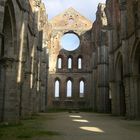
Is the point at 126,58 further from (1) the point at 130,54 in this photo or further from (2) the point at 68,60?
(2) the point at 68,60

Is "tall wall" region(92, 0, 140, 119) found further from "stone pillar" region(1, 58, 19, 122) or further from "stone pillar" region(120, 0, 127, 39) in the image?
"stone pillar" region(1, 58, 19, 122)

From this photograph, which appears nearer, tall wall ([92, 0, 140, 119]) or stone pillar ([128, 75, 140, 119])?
stone pillar ([128, 75, 140, 119])

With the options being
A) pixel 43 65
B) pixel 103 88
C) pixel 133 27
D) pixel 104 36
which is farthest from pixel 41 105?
pixel 133 27

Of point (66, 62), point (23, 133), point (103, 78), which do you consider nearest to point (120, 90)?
point (103, 78)

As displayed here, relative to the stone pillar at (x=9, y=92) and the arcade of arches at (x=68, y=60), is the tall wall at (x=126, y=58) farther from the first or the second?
the stone pillar at (x=9, y=92)

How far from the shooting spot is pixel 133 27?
71.5 feet

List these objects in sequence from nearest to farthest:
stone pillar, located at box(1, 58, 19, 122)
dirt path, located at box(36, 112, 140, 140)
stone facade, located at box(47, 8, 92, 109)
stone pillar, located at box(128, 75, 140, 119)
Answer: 1. dirt path, located at box(36, 112, 140, 140)
2. stone pillar, located at box(1, 58, 19, 122)
3. stone pillar, located at box(128, 75, 140, 119)
4. stone facade, located at box(47, 8, 92, 109)

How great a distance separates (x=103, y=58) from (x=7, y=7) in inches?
867

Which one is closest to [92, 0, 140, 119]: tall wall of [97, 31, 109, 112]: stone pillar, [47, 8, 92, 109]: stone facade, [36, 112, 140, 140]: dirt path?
[97, 31, 109, 112]: stone pillar

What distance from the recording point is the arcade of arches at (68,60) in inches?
637

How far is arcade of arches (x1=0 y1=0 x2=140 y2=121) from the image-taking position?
16.2 meters

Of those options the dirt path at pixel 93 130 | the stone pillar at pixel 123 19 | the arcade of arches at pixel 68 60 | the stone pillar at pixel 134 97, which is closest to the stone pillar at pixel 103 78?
the arcade of arches at pixel 68 60

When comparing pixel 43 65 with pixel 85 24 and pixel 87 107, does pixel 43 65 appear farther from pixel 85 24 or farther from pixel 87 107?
pixel 85 24

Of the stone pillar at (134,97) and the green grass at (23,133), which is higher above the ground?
the stone pillar at (134,97)
